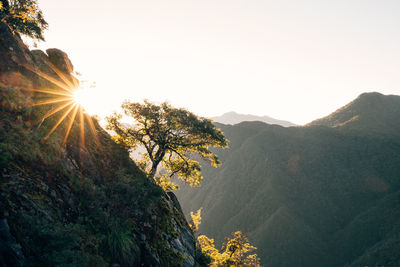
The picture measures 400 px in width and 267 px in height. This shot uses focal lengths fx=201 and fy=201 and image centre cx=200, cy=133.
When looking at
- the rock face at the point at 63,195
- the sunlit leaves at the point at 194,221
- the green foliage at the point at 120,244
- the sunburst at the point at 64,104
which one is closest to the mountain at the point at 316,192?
the sunlit leaves at the point at 194,221

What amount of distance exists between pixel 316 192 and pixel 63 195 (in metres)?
111

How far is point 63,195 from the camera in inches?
285

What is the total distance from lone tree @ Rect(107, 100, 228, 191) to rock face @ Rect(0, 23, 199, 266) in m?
2.71

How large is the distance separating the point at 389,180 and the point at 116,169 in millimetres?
116816

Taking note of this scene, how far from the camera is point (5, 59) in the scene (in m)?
9.82

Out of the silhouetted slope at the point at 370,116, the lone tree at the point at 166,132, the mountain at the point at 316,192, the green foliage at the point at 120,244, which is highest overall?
the silhouetted slope at the point at 370,116

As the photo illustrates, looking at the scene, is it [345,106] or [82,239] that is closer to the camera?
[82,239]

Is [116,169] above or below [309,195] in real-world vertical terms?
above

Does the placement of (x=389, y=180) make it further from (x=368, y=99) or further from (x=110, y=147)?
(x=110, y=147)

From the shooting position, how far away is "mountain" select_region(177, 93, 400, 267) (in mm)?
76625

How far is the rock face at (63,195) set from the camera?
516cm

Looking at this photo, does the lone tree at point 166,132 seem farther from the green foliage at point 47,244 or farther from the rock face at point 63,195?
→ the green foliage at point 47,244

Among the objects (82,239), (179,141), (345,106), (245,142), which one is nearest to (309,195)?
(245,142)

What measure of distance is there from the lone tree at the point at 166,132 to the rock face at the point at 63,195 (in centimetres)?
271
